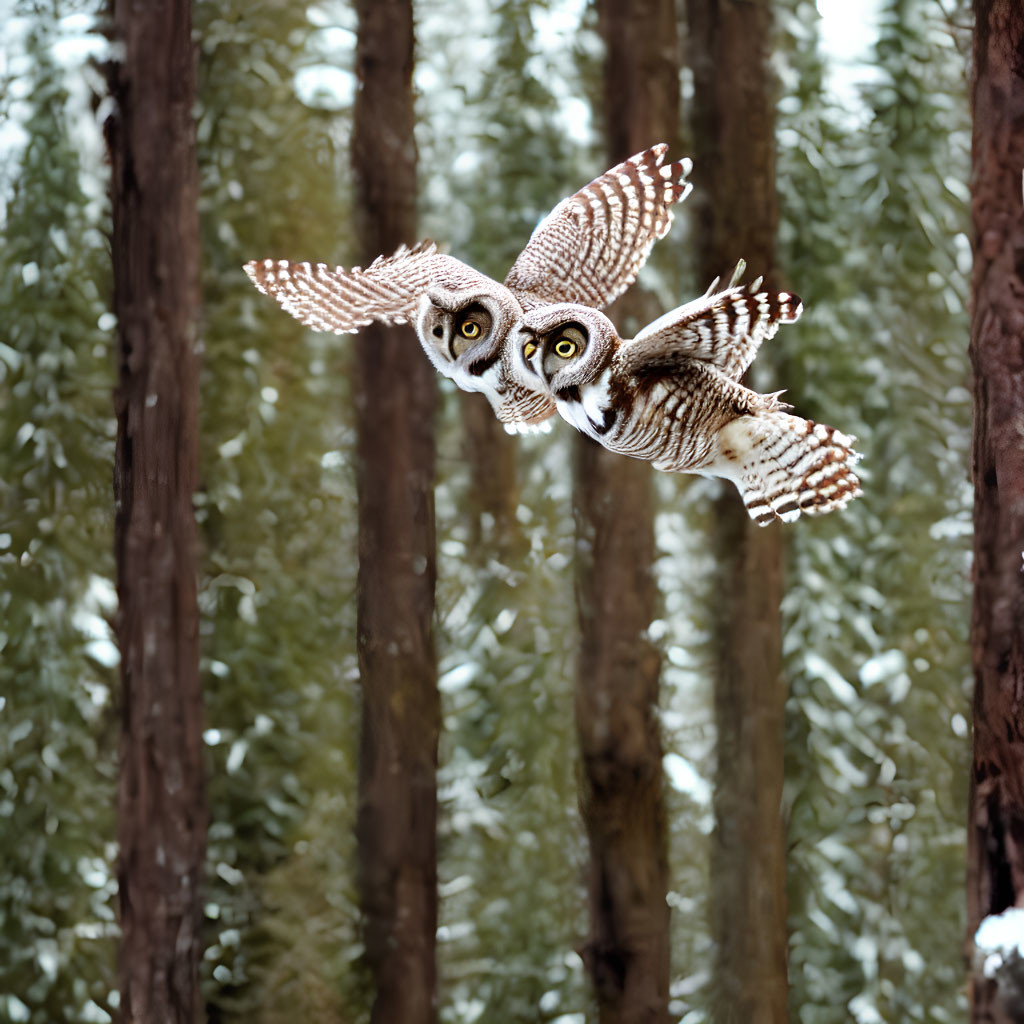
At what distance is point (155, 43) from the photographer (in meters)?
1.22

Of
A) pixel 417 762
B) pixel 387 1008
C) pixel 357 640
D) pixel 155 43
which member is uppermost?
pixel 155 43

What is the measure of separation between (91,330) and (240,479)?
23 centimetres

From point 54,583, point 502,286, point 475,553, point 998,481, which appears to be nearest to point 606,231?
point 502,286

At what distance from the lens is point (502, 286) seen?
18.2 inches

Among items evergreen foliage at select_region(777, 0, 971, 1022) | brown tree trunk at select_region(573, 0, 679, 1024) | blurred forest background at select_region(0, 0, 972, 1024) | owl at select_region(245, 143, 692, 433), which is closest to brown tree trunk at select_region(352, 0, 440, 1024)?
blurred forest background at select_region(0, 0, 972, 1024)

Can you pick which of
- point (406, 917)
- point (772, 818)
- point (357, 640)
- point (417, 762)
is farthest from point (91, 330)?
point (772, 818)

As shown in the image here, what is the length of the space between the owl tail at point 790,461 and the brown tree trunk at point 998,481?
57cm

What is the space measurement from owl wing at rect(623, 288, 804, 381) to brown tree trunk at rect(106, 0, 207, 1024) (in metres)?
0.90

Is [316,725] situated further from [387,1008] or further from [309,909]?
[387,1008]

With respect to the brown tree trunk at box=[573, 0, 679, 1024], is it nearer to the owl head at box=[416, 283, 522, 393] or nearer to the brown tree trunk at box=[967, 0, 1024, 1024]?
the brown tree trunk at box=[967, 0, 1024, 1024]

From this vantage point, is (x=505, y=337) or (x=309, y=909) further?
(x=309, y=909)

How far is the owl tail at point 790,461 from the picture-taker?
0.45m

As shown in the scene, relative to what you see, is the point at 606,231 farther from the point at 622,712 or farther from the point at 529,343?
the point at 622,712

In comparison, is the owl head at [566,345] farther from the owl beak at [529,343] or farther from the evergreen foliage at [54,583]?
the evergreen foliage at [54,583]
